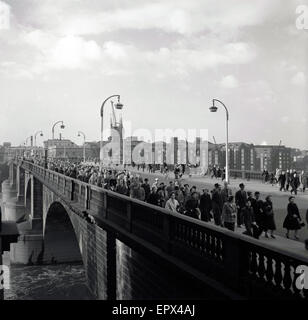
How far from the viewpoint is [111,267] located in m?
13.6

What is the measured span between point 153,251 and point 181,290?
129cm

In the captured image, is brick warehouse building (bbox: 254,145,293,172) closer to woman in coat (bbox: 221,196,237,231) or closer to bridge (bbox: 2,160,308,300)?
bridge (bbox: 2,160,308,300)

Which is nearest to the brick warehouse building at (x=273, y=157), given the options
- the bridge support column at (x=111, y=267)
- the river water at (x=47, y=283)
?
the river water at (x=47, y=283)

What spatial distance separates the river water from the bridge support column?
15.9 meters

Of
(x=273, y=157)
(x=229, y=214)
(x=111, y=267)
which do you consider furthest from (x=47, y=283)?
(x=273, y=157)

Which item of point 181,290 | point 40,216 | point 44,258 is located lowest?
point 44,258

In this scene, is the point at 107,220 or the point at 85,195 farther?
the point at 85,195

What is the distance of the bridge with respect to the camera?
654 cm

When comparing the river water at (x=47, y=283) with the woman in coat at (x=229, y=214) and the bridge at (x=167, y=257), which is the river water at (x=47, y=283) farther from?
the woman in coat at (x=229, y=214)

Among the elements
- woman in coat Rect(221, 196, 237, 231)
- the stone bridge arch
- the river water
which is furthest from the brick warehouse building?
woman in coat Rect(221, 196, 237, 231)

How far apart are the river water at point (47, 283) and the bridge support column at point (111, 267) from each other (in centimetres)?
1591
